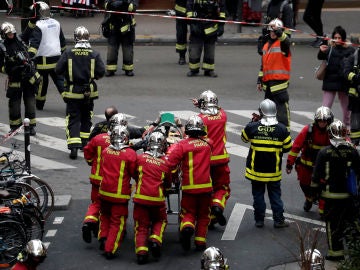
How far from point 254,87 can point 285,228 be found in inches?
320

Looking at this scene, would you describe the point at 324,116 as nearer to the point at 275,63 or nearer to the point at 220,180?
the point at 220,180

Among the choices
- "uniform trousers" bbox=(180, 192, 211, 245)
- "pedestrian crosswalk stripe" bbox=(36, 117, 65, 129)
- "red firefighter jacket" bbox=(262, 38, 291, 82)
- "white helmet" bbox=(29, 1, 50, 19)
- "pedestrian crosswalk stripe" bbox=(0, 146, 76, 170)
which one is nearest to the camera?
"uniform trousers" bbox=(180, 192, 211, 245)

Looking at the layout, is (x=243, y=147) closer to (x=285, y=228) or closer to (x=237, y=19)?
(x=285, y=228)

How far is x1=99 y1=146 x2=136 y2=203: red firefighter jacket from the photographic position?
12.7 meters

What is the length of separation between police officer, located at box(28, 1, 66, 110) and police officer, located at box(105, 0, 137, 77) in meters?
2.70

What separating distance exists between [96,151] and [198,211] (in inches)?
56.8

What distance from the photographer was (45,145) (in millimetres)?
17516

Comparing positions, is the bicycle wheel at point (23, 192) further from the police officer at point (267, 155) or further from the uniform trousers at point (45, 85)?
the uniform trousers at point (45, 85)

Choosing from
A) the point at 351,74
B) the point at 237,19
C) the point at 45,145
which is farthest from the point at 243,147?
the point at 237,19

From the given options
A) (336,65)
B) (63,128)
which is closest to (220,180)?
(336,65)

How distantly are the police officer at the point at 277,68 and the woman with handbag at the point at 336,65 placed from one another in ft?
2.05

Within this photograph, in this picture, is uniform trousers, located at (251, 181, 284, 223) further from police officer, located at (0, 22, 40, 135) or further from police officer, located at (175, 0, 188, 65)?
police officer, located at (175, 0, 188, 65)

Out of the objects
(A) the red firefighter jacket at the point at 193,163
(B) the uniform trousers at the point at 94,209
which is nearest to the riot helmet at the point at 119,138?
(A) the red firefighter jacket at the point at 193,163

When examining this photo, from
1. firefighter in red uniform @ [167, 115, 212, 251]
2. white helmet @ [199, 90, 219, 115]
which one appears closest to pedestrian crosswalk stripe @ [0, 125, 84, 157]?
white helmet @ [199, 90, 219, 115]
